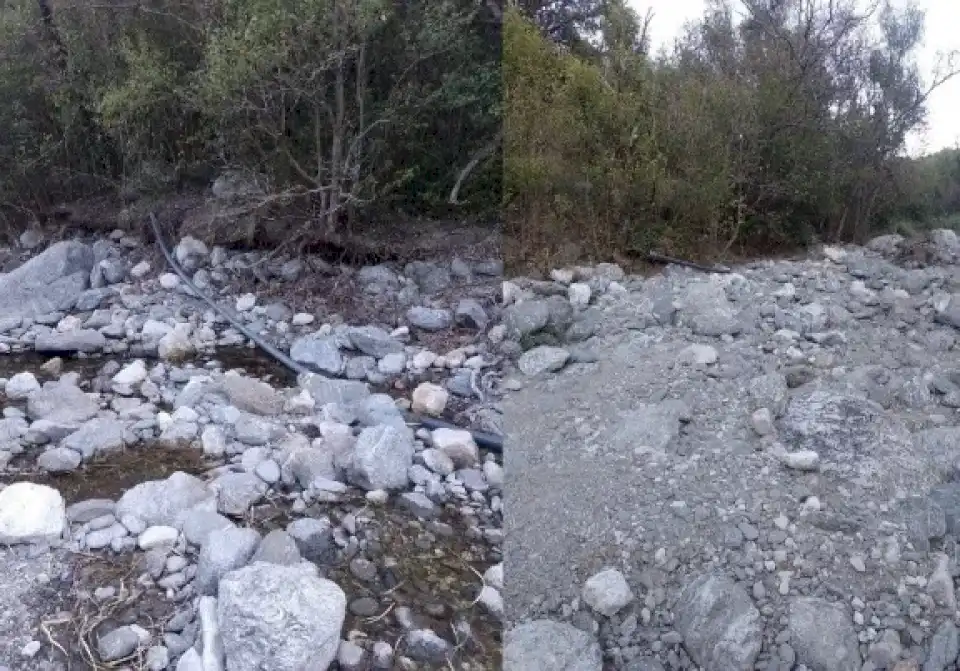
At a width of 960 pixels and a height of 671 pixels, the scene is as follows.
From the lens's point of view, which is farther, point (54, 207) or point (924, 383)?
point (54, 207)

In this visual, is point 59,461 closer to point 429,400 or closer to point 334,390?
point 334,390

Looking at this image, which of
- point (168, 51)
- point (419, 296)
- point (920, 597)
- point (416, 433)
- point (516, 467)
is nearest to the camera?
point (920, 597)

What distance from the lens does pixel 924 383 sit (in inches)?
90.4

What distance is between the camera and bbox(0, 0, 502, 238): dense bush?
13.5 feet

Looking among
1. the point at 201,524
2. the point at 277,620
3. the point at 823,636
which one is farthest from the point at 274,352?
the point at 823,636

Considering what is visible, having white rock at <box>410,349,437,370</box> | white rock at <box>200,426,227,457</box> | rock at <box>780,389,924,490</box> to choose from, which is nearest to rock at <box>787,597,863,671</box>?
rock at <box>780,389,924,490</box>

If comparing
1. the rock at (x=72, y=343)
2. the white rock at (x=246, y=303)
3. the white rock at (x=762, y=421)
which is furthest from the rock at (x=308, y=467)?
the white rock at (x=246, y=303)

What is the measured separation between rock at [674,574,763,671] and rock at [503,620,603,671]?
167mm

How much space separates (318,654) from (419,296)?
2999mm

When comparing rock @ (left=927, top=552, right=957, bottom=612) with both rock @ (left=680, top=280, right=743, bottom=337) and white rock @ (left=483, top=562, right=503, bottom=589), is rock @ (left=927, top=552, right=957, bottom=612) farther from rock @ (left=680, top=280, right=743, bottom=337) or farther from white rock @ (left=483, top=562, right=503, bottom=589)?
rock @ (left=680, top=280, right=743, bottom=337)

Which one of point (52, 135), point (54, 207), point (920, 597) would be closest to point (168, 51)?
point (52, 135)

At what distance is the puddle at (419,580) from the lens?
1.83 m

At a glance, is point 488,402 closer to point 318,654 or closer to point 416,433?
point 416,433

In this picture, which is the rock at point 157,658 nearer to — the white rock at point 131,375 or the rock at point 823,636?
the rock at point 823,636
